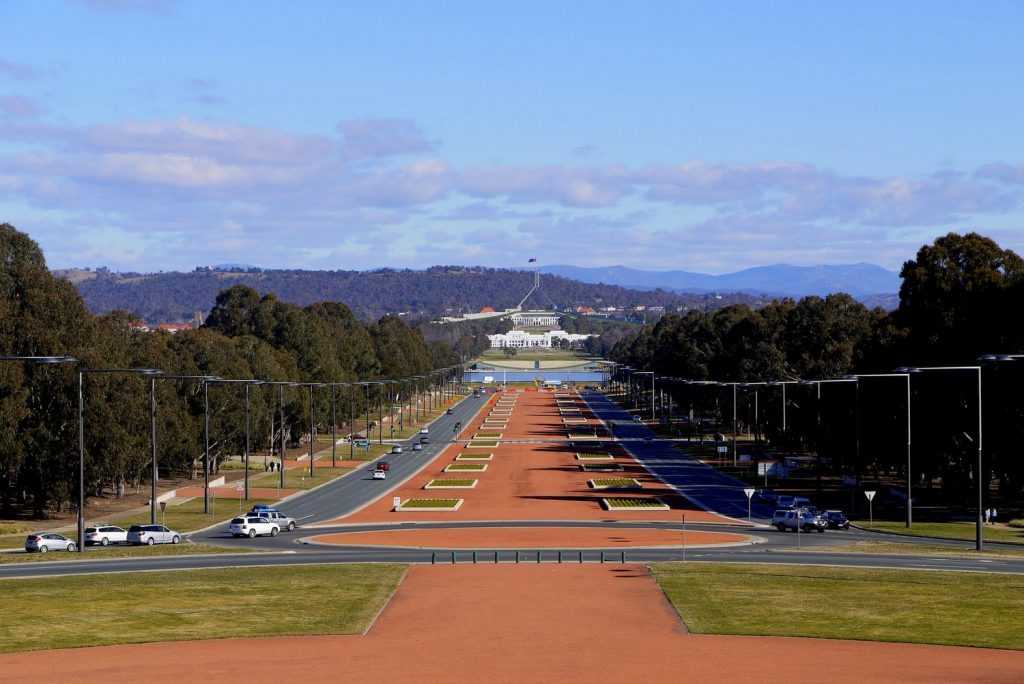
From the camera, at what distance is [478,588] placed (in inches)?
2370

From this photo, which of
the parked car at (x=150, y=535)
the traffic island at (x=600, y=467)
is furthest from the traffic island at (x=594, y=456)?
the parked car at (x=150, y=535)

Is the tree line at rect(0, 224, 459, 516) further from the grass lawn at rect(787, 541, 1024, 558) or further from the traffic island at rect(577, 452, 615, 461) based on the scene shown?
the grass lawn at rect(787, 541, 1024, 558)

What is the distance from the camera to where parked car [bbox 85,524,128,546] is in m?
82.5

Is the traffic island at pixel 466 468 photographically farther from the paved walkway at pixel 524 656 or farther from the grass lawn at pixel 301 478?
the paved walkway at pixel 524 656

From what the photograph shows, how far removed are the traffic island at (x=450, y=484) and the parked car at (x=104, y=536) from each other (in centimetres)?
4296

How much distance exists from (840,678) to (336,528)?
5491 cm

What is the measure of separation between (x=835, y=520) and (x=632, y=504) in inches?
748

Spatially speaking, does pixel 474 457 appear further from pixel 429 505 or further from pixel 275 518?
pixel 275 518

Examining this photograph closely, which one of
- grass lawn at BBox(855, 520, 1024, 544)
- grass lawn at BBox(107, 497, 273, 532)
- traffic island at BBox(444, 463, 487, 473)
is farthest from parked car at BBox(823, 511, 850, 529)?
traffic island at BBox(444, 463, 487, 473)

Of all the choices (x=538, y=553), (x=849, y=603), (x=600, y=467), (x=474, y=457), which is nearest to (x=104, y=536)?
(x=538, y=553)

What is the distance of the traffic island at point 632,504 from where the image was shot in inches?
4055

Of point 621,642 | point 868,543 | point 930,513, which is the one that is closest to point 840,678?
point 621,642

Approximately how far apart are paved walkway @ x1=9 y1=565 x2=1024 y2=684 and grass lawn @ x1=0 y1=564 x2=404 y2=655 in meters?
1.70

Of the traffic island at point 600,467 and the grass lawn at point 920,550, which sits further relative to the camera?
the traffic island at point 600,467
